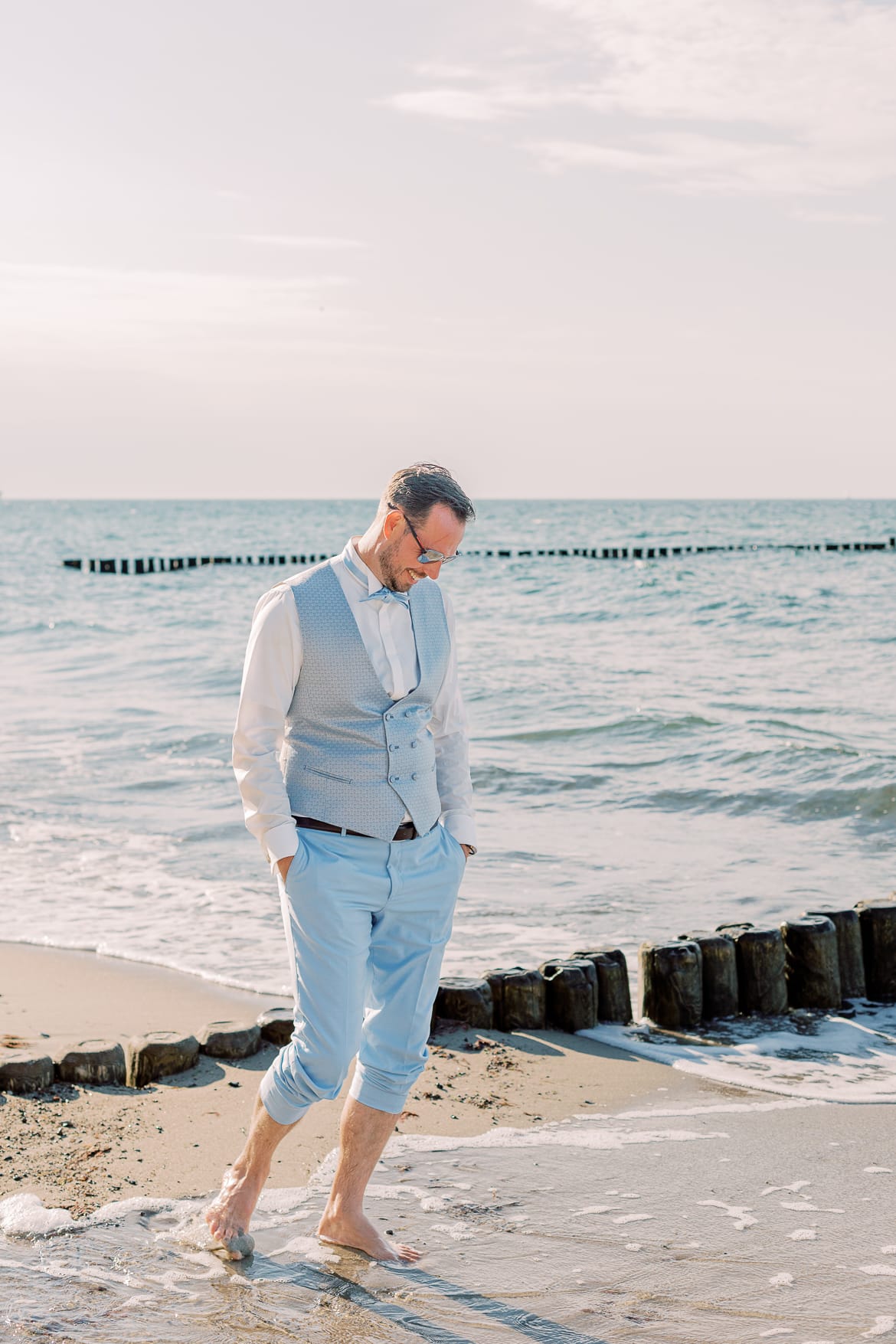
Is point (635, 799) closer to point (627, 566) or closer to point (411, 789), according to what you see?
point (411, 789)

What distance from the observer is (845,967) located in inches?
258

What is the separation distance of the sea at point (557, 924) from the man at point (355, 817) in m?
0.35

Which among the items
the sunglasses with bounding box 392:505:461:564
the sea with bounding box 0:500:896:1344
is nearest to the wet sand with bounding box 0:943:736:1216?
the sea with bounding box 0:500:896:1344

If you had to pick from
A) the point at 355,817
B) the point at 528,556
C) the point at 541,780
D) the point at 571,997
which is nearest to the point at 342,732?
the point at 355,817

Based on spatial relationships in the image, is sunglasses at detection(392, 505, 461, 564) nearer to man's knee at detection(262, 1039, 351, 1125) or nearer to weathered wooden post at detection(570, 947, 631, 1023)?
man's knee at detection(262, 1039, 351, 1125)

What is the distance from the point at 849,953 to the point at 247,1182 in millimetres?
3851

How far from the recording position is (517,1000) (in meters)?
5.91

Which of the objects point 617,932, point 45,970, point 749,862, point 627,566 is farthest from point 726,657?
point 627,566

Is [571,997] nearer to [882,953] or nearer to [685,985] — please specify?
[685,985]

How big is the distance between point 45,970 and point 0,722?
9358 millimetres

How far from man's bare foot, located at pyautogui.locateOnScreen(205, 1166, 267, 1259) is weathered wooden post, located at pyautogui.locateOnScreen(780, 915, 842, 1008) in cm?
341

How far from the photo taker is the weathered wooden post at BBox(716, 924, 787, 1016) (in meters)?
6.25

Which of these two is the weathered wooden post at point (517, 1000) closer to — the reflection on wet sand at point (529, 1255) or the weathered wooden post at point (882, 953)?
the reflection on wet sand at point (529, 1255)

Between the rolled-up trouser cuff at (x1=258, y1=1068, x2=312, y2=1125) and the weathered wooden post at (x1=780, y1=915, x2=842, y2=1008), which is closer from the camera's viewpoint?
the rolled-up trouser cuff at (x1=258, y1=1068, x2=312, y2=1125)
